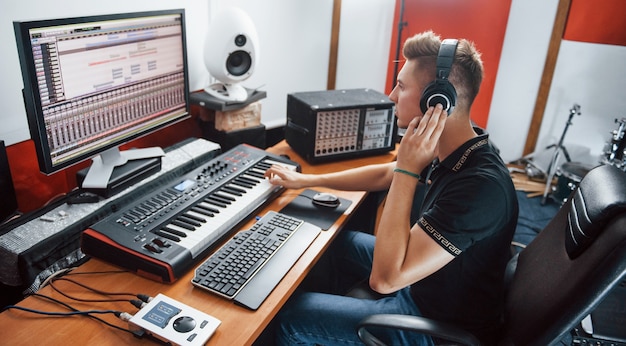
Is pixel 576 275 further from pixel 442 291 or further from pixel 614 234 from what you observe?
pixel 442 291

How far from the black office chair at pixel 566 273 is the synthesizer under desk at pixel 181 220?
19.0 inches

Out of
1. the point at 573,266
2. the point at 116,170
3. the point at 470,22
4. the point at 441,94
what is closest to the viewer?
the point at 573,266

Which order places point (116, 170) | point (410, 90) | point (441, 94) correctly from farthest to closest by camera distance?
point (116, 170)
point (410, 90)
point (441, 94)

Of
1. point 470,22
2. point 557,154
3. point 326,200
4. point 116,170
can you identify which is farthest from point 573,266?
point 470,22

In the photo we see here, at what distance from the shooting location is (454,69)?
49.3 inches

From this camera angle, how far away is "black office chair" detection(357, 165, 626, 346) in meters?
0.98

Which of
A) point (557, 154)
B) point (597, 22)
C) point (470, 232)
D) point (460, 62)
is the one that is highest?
point (597, 22)

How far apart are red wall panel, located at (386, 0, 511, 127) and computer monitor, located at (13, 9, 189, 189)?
2.28 metres

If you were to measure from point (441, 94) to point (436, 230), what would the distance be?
35 centimetres

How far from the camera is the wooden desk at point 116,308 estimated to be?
98 centimetres

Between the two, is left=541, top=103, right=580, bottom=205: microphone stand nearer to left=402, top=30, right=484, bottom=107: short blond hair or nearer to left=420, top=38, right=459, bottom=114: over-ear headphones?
left=402, top=30, right=484, bottom=107: short blond hair

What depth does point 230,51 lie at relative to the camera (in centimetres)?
194

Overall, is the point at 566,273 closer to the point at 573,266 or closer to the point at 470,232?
the point at 573,266

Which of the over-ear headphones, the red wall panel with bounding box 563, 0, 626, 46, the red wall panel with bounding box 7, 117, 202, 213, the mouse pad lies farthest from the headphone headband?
the red wall panel with bounding box 563, 0, 626, 46
